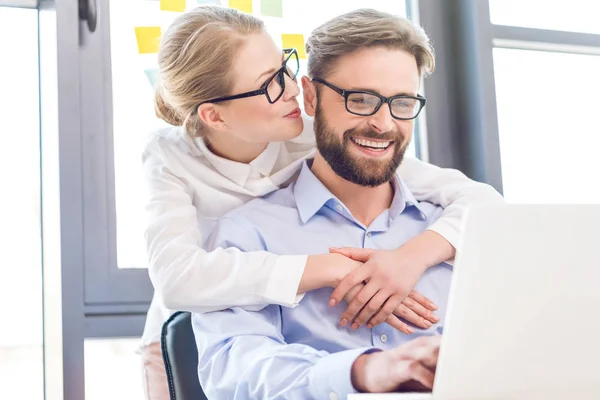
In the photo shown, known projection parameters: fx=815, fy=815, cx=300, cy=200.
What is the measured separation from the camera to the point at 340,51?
1.63m

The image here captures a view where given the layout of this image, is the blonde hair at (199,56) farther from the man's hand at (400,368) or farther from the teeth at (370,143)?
the man's hand at (400,368)

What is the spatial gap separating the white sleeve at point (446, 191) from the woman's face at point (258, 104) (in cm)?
29

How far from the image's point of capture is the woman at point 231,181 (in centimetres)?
141

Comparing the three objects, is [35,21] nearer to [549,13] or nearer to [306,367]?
[306,367]

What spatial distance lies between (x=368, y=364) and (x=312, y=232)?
57cm

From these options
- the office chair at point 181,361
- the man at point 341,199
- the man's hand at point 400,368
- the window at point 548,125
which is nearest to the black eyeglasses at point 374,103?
the man at point 341,199

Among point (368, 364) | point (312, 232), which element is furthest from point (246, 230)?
point (368, 364)

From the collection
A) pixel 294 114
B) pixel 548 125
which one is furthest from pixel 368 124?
pixel 548 125

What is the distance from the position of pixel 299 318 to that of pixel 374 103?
44 cm

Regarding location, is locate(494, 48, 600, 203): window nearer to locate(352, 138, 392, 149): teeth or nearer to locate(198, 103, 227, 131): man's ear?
locate(352, 138, 392, 149): teeth

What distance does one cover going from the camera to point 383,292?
1427mm

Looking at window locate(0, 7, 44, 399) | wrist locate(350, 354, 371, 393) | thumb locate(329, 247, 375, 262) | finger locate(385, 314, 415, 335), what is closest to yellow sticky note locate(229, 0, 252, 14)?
window locate(0, 7, 44, 399)

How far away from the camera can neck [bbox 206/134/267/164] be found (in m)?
1.67

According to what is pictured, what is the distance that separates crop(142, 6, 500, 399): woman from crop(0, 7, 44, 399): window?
515 mm
